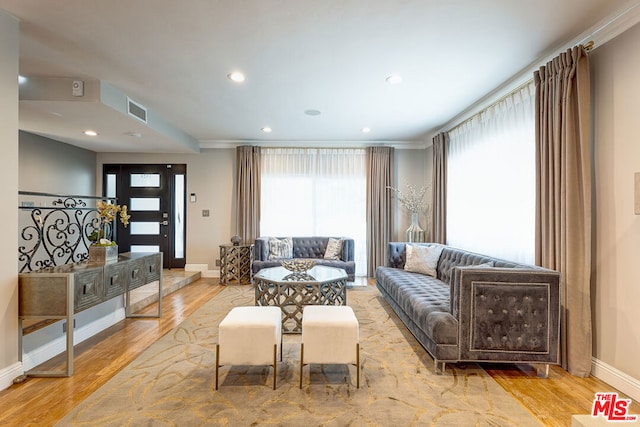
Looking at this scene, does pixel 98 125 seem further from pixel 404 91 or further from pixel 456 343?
pixel 456 343

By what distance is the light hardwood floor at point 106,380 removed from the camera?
203cm

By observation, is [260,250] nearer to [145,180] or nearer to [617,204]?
[145,180]

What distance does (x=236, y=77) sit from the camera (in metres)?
3.42

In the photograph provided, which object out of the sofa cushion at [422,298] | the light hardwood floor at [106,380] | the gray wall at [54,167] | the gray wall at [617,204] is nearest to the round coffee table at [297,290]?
the sofa cushion at [422,298]

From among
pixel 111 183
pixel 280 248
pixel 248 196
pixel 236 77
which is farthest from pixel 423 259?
pixel 111 183

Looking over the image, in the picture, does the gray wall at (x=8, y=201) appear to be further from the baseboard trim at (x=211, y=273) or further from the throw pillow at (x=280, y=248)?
the baseboard trim at (x=211, y=273)

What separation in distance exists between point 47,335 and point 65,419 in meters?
1.18

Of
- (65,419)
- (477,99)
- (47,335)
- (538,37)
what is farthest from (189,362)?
(477,99)

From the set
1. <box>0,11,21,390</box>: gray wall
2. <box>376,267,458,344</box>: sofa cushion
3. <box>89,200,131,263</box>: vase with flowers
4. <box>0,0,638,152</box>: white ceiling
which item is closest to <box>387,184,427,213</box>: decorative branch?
<box>0,0,638,152</box>: white ceiling

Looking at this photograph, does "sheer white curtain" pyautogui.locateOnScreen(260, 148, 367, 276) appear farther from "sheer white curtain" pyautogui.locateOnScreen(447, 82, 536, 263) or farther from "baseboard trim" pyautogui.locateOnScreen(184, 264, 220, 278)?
"sheer white curtain" pyautogui.locateOnScreen(447, 82, 536, 263)

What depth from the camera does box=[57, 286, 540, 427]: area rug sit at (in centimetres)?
196

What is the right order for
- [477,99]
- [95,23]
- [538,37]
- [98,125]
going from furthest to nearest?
[98,125]
[477,99]
[538,37]
[95,23]

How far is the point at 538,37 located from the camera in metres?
2.66

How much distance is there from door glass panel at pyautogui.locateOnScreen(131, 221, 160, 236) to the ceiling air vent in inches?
112
